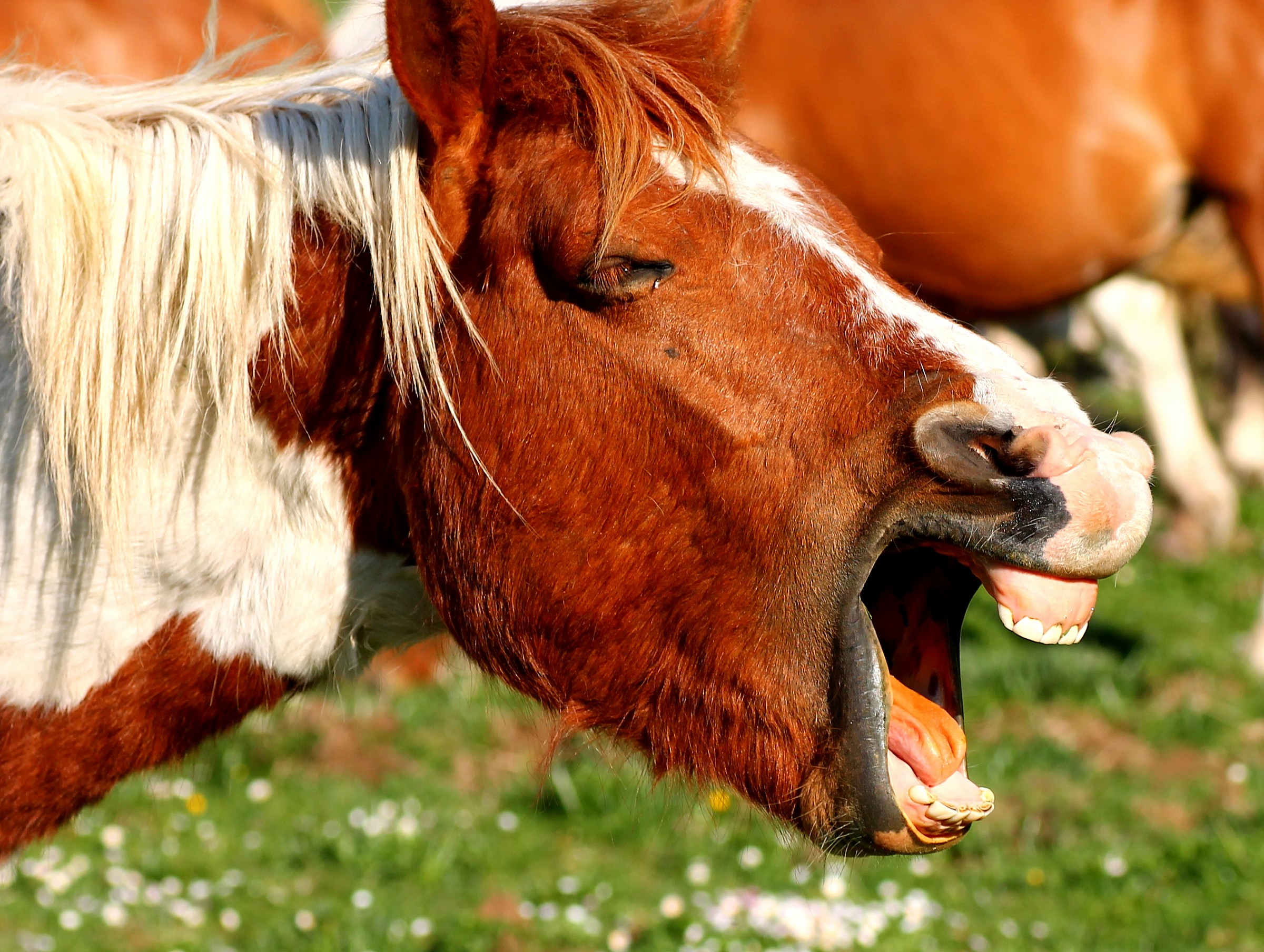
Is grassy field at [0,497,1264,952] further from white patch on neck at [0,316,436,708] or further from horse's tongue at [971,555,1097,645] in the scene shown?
horse's tongue at [971,555,1097,645]

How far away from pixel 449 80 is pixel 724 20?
61 cm

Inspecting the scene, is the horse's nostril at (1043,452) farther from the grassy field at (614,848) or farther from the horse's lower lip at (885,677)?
the grassy field at (614,848)

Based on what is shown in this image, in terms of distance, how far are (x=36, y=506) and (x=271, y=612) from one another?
357 millimetres

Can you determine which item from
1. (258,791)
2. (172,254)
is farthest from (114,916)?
(172,254)

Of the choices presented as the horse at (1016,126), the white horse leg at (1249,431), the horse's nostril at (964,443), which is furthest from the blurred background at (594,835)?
the white horse leg at (1249,431)

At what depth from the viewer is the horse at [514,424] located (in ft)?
5.63

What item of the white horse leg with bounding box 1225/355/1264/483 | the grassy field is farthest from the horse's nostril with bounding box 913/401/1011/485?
the white horse leg with bounding box 1225/355/1264/483

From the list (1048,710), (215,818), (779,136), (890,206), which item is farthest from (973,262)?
(215,818)

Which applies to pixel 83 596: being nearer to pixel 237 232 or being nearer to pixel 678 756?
pixel 237 232

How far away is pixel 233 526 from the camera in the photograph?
189 cm

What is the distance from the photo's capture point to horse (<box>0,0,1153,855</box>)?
172 centimetres

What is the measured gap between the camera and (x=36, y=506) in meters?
1.89

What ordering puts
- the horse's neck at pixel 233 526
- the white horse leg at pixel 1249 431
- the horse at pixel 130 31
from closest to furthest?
the horse's neck at pixel 233 526
the horse at pixel 130 31
the white horse leg at pixel 1249 431

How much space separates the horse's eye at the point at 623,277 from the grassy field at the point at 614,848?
4.64 ft
